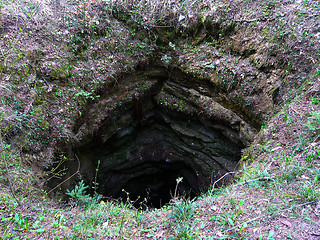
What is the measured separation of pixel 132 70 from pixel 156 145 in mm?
2811

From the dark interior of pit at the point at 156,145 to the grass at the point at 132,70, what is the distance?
2.51ft

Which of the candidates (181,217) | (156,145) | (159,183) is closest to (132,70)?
(156,145)

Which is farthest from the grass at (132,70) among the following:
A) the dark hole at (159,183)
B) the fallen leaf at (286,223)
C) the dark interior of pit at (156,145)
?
the dark hole at (159,183)

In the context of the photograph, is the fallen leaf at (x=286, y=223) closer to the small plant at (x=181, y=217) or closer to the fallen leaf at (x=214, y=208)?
the fallen leaf at (x=214, y=208)

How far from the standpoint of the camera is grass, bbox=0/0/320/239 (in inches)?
91.2

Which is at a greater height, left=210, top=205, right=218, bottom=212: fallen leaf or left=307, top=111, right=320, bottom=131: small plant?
left=307, top=111, right=320, bottom=131: small plant

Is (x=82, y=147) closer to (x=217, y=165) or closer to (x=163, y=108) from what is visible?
(x=163, y=108)

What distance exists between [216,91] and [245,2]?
220 centimetres

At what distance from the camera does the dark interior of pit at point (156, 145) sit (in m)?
5.46

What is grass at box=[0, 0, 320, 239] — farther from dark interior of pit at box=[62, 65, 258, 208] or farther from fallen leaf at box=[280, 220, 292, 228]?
dark interior of pit at box=[62, 65, 258, 208]

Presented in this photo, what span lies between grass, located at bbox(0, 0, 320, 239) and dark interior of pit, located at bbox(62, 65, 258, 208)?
0.77 m

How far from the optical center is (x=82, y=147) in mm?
5066

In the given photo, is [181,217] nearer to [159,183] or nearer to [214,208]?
[214,208]

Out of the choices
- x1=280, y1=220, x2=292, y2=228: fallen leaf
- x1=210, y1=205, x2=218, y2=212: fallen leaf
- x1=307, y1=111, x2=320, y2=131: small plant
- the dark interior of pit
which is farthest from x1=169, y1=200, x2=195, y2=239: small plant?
the dark interior of pit
